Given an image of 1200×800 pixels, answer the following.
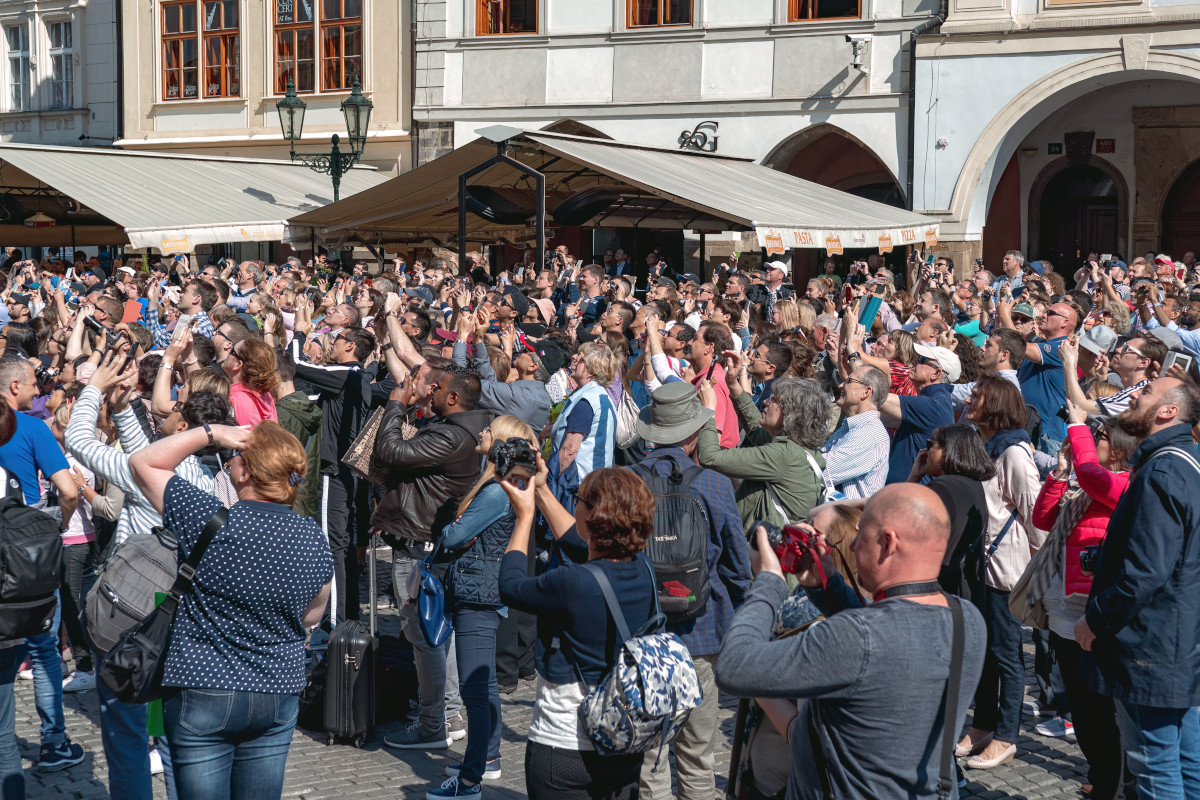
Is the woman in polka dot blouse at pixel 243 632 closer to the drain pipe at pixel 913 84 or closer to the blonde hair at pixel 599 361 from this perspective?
the blonde hair at pixel 599 361

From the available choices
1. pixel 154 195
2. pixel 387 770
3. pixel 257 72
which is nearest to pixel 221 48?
pixel 257 72

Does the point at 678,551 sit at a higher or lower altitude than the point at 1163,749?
higher

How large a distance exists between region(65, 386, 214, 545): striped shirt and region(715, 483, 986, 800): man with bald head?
7.59ft

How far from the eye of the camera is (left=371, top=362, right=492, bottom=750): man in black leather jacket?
586cm

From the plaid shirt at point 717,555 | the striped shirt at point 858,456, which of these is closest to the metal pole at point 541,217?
the striped shirt at point 858,456

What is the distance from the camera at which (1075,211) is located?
74.3 ft

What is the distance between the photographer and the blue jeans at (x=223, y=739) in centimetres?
374

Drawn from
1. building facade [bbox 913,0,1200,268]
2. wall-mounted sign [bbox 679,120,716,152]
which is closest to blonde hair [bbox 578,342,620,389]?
building facade [bbox 913,0,1200,268]

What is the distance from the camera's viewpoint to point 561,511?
416cm

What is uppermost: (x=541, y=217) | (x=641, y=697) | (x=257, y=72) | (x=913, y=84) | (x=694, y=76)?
(x=257, y=72)

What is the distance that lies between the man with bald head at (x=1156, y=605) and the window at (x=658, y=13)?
18847 millimetres

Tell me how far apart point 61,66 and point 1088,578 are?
28353 mm

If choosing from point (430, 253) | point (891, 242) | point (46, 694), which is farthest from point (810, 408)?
point (430, 253)

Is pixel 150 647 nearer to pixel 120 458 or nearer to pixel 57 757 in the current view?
pixel 120 458
